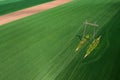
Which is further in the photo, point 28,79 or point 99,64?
point 99,64

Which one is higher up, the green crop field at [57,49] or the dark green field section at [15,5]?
the green crop field at [57,49]

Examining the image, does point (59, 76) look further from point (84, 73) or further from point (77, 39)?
point (77, 39)

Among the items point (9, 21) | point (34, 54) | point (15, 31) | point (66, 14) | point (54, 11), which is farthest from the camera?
point (54, 11)

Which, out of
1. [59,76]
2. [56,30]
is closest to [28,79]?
[59,76]

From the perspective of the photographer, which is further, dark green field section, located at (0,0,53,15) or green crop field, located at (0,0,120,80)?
dark green field section, located at (0,0,53,15)

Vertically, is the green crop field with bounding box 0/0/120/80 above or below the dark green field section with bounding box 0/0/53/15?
above

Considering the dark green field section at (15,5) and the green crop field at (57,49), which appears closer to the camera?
the green crop field at (57,49)
